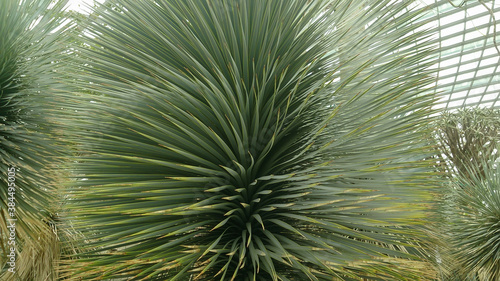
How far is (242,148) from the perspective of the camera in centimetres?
303

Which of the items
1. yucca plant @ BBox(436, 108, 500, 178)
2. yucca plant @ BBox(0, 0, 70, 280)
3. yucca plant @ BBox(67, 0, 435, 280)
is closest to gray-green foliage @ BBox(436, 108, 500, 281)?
yucca plant @ BBox(436, 108, 500, 178)

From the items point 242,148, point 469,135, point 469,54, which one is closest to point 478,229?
point 469,135

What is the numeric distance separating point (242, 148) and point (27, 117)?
2896mm

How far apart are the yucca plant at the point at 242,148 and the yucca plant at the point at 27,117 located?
54.1 inches

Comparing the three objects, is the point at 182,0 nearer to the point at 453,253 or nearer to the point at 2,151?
the point at 2,151

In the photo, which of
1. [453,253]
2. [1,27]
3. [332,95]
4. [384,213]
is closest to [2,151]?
[1,27]

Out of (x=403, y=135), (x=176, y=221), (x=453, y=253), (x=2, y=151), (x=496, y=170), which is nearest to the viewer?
(x=176, y=221)

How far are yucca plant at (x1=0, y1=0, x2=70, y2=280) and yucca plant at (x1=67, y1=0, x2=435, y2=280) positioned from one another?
4.51 feet

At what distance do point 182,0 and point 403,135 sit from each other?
6.75 ft

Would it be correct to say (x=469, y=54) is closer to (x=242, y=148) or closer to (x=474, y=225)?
(x=474, y=225)

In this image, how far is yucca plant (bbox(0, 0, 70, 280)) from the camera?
4.39 meters

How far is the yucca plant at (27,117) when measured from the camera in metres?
4.39

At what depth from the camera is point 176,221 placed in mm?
2877

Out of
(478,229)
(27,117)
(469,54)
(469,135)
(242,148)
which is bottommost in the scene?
(478,229)
